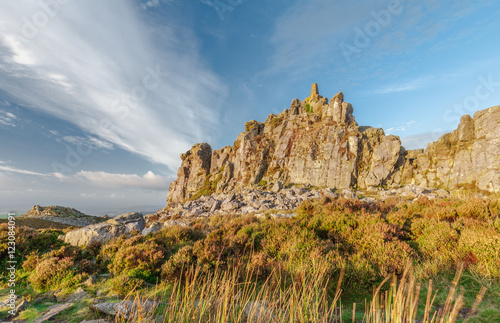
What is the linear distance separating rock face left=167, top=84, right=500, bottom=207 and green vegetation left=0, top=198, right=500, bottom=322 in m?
32.2

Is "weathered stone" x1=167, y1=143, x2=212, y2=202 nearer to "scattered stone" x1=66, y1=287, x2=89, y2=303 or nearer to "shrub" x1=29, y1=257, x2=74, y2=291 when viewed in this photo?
"shrub" x1=29, y1=257, x2=74, y2=291

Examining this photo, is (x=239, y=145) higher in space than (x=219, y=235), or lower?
higher

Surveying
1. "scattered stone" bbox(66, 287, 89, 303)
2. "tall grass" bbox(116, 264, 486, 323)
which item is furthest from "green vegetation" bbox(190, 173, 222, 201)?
"tall grass" bbox(116, 264, 486, 323)

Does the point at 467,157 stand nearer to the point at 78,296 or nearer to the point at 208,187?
the point at 78,296

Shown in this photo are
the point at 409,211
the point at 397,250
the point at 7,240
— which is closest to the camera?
the point at 397,250

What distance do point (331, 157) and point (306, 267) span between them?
4503cm

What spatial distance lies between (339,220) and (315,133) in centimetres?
4703

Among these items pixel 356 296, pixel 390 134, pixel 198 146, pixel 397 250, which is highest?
pixel 198 146

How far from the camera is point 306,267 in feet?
20.2

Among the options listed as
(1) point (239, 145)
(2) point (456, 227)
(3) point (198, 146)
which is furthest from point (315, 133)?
(2) point (456, 227)

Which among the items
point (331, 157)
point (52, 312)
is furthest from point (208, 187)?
point (52, 312)

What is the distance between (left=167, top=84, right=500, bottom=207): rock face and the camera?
33094 millimetres

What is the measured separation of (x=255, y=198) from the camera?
113ft

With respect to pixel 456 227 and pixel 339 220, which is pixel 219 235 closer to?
pixel 339 220
